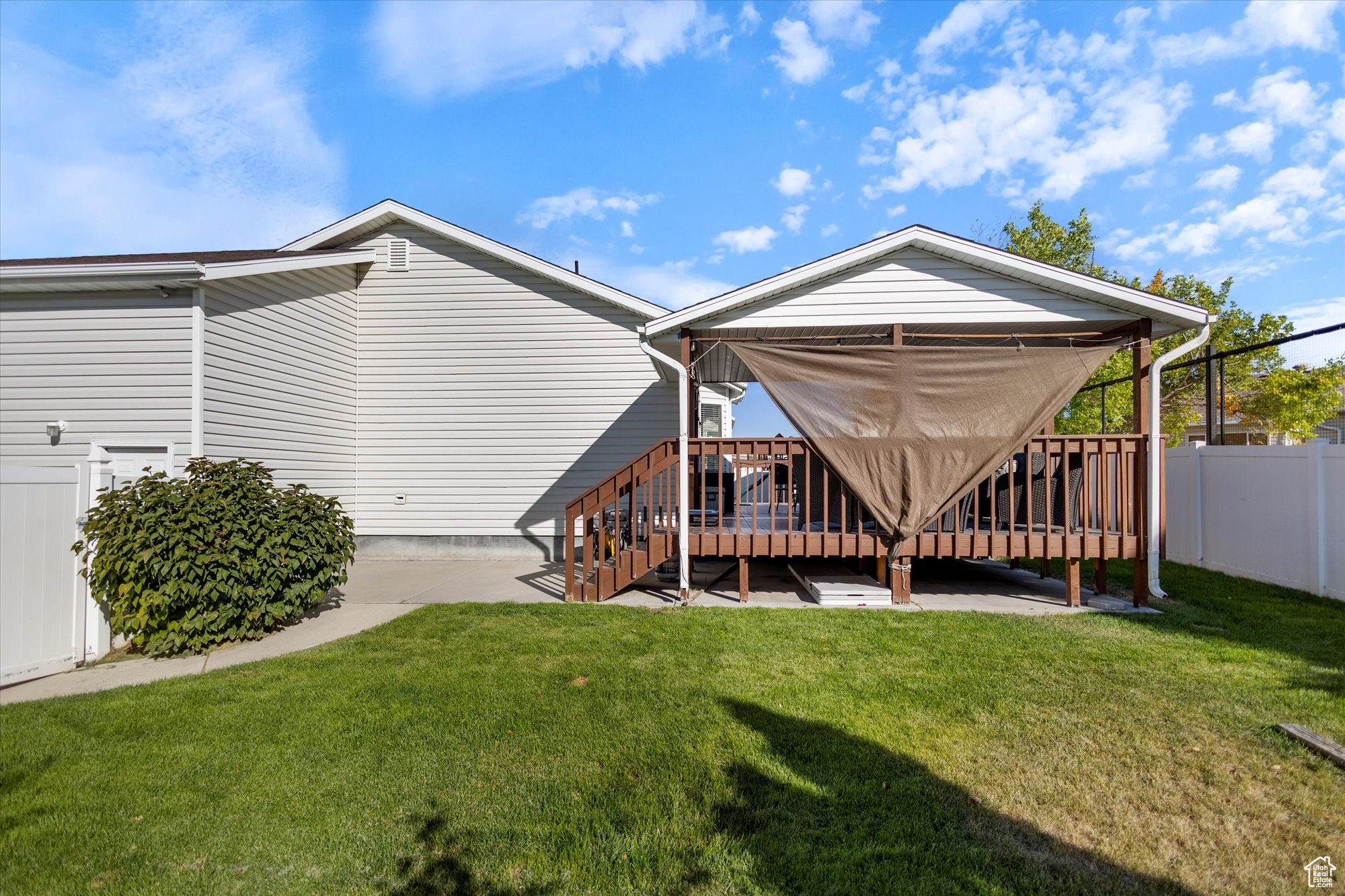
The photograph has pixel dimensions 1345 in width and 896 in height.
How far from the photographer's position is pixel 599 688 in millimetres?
3803

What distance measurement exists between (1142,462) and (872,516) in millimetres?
2795

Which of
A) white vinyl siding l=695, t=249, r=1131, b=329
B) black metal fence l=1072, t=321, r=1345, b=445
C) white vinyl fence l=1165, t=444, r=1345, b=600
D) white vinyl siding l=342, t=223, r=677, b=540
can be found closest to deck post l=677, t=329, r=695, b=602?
white vinyl siding l=695, t=249, r=1131, b=329

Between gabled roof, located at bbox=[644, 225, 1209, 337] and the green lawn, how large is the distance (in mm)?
3052

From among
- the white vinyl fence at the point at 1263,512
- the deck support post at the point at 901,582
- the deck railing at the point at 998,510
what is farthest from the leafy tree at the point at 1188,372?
the deck support post at the point at 901,582

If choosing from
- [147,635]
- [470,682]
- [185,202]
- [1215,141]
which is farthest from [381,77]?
[1215,141]

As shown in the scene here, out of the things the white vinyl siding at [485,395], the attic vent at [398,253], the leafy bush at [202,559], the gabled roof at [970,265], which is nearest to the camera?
the leafy bush at [202,559]

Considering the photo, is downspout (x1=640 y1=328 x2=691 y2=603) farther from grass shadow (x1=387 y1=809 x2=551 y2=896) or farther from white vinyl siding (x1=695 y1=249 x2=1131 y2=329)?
grass shadow (x1=387 y1=809 x2=551 y2=896)

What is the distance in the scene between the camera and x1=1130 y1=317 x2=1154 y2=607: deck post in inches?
234

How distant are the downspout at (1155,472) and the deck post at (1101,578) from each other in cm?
49

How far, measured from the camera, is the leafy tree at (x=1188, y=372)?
10.7 meters

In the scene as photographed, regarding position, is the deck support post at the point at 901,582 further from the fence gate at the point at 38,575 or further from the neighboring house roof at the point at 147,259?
the neighboring house roof at the point at 147,259

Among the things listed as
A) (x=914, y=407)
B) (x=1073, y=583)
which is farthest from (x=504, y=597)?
(x=1073, y=583)

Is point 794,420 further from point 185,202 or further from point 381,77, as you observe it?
point 185,202

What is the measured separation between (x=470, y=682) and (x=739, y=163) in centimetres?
1024
